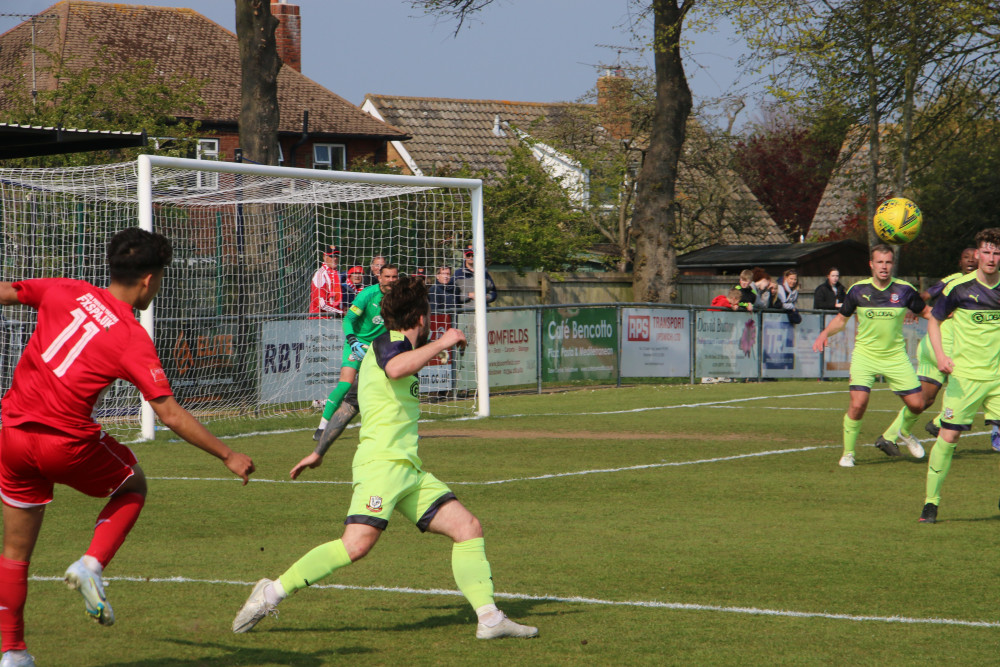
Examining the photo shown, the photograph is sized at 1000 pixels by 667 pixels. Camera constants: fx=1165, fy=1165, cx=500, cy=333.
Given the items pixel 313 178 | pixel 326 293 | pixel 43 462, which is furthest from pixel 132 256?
pixel 326 293

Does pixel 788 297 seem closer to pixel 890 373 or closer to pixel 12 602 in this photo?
pixel 890 373

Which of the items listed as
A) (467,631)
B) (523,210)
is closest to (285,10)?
(523,210)

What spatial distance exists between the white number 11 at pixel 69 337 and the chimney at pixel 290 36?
1653 inches

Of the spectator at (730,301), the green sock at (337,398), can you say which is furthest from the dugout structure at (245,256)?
the spectator at (730,301)

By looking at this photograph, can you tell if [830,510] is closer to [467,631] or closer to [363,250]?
[467,631]

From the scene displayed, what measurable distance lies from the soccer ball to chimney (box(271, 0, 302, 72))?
3537 centimetres

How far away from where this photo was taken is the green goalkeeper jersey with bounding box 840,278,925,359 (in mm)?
12031

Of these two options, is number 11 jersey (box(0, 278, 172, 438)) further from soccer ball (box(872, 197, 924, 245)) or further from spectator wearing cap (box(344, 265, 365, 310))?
spectator wearing cap (box(344, 265, 365, 310))

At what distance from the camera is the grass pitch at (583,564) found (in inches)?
219

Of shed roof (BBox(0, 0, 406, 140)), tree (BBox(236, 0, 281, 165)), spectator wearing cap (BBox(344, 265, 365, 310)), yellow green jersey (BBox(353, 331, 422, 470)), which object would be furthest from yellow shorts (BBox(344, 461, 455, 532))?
shed roof (BBox(0, 0, 406, 140))

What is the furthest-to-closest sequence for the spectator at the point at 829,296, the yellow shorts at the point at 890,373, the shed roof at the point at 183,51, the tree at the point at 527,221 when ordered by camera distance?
the shed roof at the point at 183,51, the tree at the point at 527,221, the spectator at the point at 829,296, the yellow shorts at the point at 890,373

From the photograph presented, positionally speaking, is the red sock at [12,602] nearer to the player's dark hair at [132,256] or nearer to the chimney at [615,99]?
the player's dark hair at [132,256]

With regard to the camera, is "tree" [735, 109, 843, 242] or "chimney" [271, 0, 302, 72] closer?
"chimney" [271, 0, 302, 72]

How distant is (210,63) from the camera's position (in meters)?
41.5
